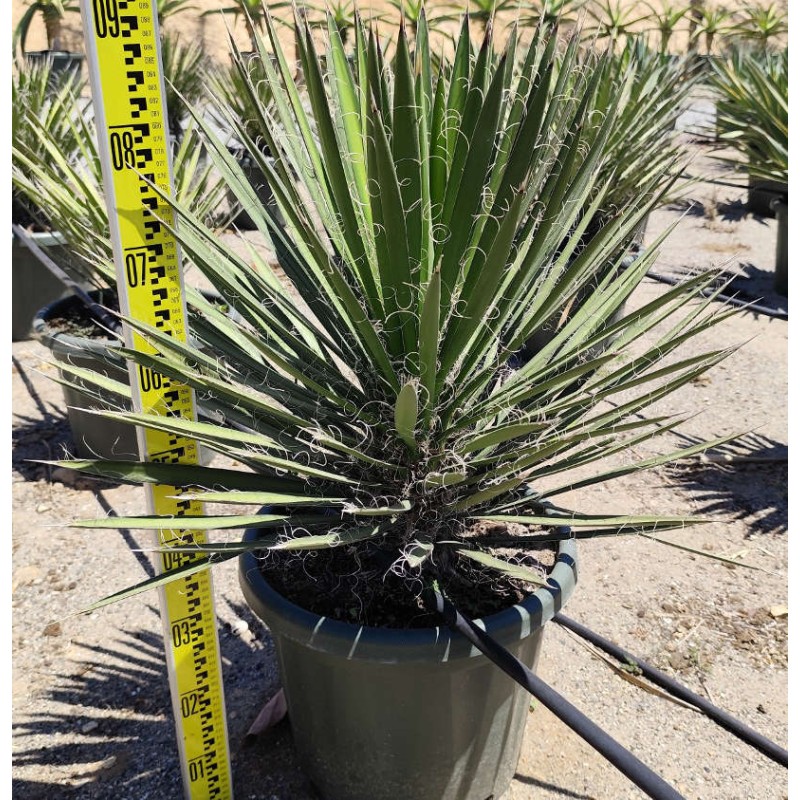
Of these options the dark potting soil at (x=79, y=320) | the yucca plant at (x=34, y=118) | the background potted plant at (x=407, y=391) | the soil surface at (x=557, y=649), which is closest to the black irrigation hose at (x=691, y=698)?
the soil surface at (x=557, y=649)

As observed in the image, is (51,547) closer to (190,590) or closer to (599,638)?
(190,590)

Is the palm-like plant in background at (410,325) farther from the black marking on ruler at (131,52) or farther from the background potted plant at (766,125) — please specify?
the background potted plant at (766,125)

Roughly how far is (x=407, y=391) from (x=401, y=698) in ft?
2.26

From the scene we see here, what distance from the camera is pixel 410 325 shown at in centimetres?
144

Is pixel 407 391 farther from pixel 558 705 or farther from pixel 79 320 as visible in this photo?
pixel 79 320

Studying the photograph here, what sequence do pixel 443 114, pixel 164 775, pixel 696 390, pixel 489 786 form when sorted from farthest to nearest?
1. pixel 696 390
2. pixel 164 775
3. pixel 489 786
4. pixel 443 114

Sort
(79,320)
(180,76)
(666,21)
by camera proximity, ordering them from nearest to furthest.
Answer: (79,320), (180,76), (666,21)

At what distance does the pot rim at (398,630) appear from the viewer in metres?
1.48

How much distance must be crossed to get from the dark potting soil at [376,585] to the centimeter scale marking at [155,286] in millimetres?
188

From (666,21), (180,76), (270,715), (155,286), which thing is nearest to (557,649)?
(270,715)
